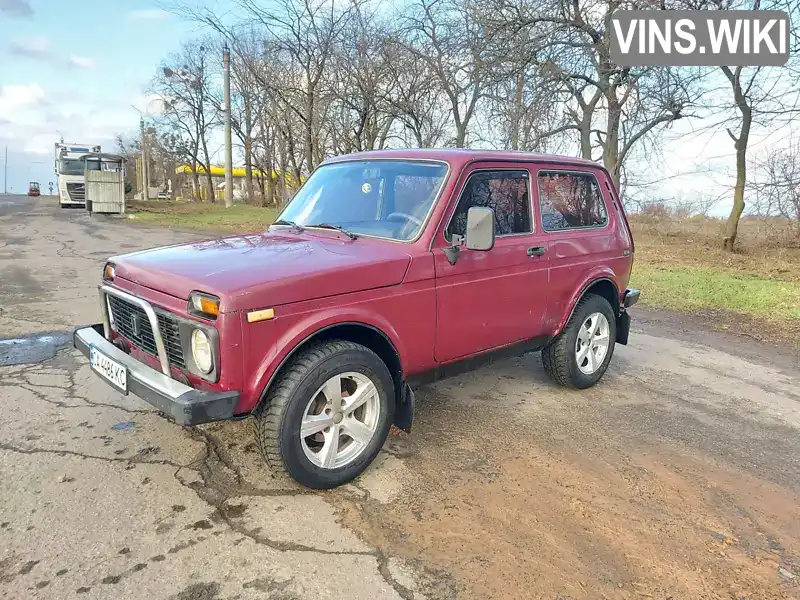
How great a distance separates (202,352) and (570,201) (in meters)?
3.23

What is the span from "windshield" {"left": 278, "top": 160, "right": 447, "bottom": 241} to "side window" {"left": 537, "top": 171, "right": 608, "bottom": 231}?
1068 millimetres

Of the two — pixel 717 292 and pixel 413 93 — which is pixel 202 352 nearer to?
pixel 717 292

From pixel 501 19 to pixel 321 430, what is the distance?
1276 cm

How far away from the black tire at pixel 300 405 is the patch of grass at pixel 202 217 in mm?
14753

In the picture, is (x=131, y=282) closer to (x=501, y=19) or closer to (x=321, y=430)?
(x=321, y=430)

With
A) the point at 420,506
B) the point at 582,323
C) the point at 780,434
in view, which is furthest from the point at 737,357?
the point at 420,506

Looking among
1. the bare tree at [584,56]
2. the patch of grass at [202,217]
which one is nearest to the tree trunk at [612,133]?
the bare tree at [584,56]

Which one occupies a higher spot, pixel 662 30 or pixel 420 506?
pixel 662 30

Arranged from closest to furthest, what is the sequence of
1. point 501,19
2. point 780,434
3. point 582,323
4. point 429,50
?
point 780,434
point 582,323
point 501,19
point 429,50

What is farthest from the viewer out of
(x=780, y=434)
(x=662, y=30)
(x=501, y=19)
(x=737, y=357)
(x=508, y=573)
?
(x=501, y=19)

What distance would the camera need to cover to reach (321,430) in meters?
3.15

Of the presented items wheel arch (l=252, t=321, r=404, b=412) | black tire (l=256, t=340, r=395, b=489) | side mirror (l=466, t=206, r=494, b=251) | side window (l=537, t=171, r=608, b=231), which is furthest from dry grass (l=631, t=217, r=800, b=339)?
black tire (l=256, t=340, r=395, b=489)

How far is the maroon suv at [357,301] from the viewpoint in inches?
112

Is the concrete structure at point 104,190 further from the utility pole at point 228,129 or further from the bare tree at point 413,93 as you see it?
the bare tree at point 413,93
